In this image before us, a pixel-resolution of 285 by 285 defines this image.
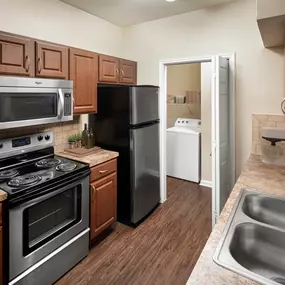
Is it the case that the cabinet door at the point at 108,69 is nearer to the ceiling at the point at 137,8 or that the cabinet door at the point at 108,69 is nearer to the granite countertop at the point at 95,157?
the ceiling at the point at 137,8

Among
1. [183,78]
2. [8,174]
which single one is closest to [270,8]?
[8,174]

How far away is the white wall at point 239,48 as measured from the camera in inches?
104

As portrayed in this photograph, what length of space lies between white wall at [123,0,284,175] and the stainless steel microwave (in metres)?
1.54

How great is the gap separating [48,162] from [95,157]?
0.45 m

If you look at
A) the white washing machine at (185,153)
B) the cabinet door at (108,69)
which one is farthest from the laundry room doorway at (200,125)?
the cabinet door at (108,69)

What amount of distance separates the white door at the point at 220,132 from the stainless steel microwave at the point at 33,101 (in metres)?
Answer: 1.40

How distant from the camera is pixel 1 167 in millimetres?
2059

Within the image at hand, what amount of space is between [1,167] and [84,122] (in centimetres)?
118

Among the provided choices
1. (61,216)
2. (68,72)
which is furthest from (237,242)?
(68,72)

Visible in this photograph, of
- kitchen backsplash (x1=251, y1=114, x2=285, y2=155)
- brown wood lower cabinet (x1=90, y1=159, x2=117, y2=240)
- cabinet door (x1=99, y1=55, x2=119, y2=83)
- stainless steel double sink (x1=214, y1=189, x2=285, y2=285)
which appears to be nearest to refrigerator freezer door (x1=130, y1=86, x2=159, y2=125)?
cabinet door (x1=99, y1=55, x2=119, y2=83)

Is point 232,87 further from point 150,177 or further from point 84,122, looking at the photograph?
point 84,122

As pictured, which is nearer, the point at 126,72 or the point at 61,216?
the point at 61,216

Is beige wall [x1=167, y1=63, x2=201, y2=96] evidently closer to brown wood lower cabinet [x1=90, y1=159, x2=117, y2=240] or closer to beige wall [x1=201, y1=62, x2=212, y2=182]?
beige wall [x1=201, y1=62, x2=212, y2=182]

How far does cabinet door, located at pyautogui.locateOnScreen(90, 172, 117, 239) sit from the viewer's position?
2.42 meters
